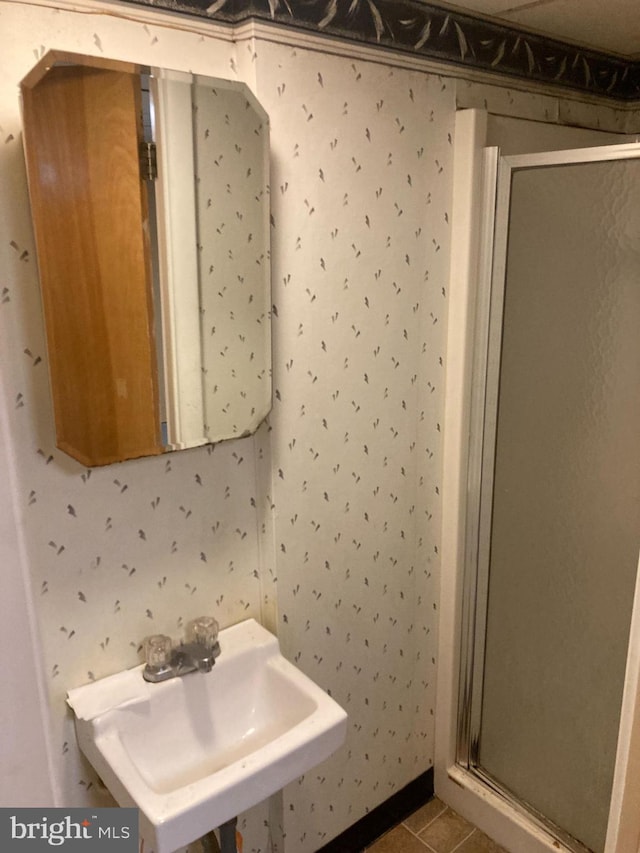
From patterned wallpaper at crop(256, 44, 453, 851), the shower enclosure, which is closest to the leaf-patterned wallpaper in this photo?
patterned wallpaper at crop(256, 44, 453, 851)

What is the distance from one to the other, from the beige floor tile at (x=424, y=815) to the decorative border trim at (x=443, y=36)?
6.71 feet

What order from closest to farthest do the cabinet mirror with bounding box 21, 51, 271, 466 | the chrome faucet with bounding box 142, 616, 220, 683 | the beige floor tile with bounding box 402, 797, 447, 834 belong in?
the cabinet mirror with bounding box 21, 51, 271, 466 < the chrome faucet with bounding box 142, 616, 220, 683 < the beige floor tile with bounding box 402, 797, 447, 834

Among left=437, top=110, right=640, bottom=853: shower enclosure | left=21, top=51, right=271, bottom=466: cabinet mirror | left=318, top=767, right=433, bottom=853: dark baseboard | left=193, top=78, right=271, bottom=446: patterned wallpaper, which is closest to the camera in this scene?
left=21, top=51, right=271, bottom=466: cabinet mirror

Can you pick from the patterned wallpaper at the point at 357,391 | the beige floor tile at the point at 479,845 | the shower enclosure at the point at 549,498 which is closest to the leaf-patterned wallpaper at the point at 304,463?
the patterned wallpaper at the point at 357,391

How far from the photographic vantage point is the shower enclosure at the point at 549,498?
152 cm

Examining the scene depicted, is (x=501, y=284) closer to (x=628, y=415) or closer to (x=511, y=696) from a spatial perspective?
(x=628, y=415)

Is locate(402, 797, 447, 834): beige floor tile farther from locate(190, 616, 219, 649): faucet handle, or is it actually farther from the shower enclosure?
locate(190, 616, 219, 649): faucet handle

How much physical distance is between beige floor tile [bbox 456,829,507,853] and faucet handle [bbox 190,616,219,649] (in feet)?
3.41

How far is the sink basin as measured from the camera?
1.16 metres

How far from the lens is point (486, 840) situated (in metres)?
1.94

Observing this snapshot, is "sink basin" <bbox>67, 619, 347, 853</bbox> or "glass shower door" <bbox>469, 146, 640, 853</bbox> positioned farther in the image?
"glass shower door" <bbox>469, 146, 640, 853</bbox>

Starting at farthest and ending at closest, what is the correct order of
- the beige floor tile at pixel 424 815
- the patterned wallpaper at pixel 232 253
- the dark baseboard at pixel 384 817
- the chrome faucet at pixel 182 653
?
the beige floor tile at pixel 424 815 < the dark baseboard at pixel 384 817 < the chrome faucet at pixel 182 653 < the patterned wallpaper at pixel 232 253

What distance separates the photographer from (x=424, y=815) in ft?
6.68

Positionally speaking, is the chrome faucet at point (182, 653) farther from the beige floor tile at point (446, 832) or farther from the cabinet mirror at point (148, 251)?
the beige floor tile at point (446, 832)
